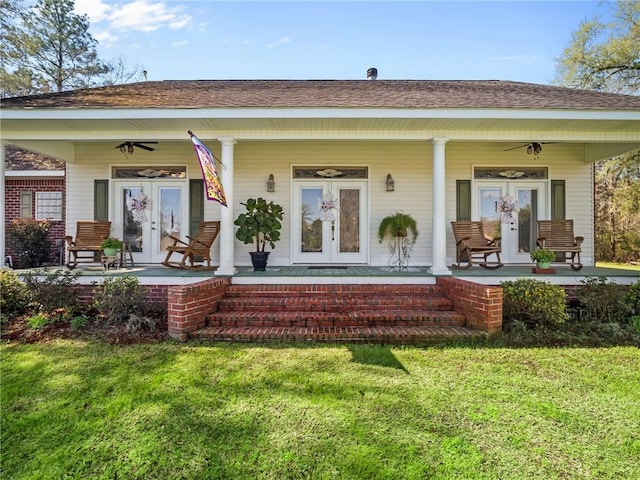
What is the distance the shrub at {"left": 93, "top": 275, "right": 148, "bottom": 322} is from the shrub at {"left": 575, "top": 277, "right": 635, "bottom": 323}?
6.34m

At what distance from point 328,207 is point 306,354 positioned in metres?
4.03

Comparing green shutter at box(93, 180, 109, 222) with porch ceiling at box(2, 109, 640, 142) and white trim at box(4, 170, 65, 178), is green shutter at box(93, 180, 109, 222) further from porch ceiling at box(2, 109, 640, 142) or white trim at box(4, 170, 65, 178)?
white trim at box(4, 170, 65, 178)

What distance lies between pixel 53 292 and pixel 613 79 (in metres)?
19.6

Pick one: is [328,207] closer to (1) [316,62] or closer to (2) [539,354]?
(2) [539,354]

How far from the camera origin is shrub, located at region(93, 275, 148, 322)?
4609mm

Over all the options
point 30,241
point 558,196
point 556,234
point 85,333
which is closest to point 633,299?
point 556,234

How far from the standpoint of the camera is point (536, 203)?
7.59 metres

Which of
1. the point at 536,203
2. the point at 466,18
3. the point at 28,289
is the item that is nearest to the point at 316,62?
the point at 466,18

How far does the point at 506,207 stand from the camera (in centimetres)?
734

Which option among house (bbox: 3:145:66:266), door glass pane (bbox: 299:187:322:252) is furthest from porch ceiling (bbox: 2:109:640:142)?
house (bbox: 3:145:66:266)

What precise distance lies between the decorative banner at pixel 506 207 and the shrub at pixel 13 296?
28.5 ft

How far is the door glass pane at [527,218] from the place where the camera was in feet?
24.8

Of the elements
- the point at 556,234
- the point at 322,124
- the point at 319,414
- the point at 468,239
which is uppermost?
the point at 322,124

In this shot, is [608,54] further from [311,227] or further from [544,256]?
[311,227]
